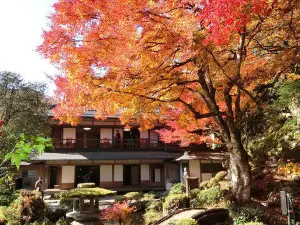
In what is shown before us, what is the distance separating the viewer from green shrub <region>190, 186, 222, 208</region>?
14.0 meters

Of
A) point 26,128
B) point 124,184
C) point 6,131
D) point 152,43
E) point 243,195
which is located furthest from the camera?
point 124,184

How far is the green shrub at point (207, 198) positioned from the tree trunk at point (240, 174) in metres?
2.80

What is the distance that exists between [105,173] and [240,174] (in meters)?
18.9

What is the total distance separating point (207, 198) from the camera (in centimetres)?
1428

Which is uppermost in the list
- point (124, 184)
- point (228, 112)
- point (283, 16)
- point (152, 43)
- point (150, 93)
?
point (283, 16)

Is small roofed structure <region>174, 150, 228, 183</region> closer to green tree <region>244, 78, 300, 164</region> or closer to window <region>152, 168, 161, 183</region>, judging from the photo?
window <region>152, 168, 161, 183</region>

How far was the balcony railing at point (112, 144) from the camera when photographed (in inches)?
1116

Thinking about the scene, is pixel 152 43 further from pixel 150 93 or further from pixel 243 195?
pixel 243 195

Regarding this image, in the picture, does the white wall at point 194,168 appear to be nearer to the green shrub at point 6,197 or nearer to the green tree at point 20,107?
the green tree at point 20,107

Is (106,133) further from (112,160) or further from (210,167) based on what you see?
(210,167)

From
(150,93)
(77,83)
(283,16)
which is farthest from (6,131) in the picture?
(283,16)

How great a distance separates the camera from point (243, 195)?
439 inches

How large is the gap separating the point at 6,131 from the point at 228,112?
13.3 meters

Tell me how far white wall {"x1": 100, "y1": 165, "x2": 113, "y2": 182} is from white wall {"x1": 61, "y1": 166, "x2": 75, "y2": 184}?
2.67 meters
